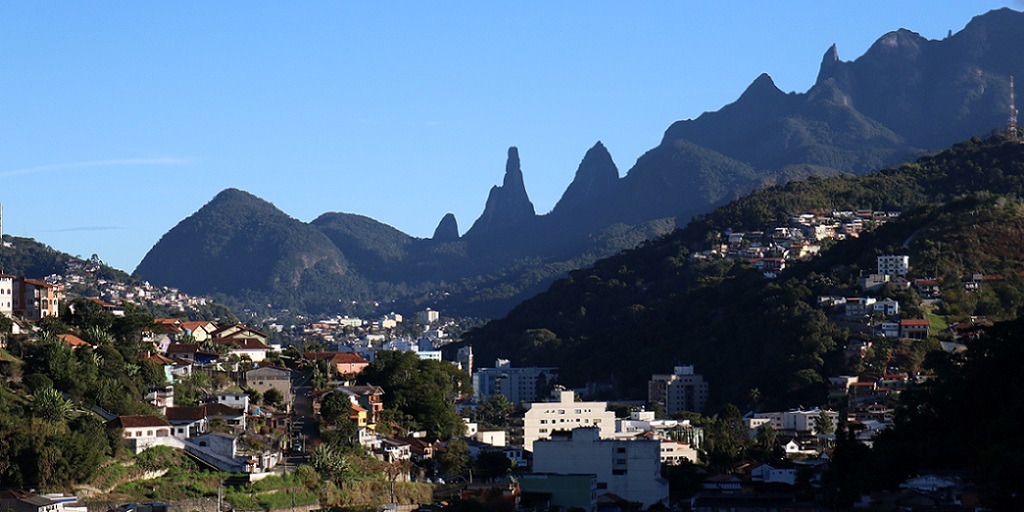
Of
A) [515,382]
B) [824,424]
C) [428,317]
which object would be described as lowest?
[824,424]

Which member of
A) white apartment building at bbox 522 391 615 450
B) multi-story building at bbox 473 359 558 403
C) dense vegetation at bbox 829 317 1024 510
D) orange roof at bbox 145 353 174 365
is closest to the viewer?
dense vegetation at bbox 829 317 1024 510

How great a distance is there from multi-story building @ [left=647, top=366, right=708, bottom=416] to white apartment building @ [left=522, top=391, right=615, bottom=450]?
1189 cm

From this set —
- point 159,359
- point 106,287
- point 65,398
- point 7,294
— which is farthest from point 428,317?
point 65,398

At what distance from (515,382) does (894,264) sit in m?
20.1

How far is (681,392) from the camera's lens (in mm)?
84438

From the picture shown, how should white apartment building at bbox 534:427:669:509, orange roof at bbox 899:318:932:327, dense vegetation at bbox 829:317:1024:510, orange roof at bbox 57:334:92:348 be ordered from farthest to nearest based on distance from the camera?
orange roof at bbox 899:318:932:327 → white apartment building at bbox 534:427:669:509 → orange roof at bbox 57:334:92:348 → dense vegetation at bbox 829:317:1024:510

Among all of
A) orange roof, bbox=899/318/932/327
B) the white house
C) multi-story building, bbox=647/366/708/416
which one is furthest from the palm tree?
orange roof, bbox=899/318/932/327

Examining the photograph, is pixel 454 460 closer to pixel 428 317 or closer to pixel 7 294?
pixel 7 294

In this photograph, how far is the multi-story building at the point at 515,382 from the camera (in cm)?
9444

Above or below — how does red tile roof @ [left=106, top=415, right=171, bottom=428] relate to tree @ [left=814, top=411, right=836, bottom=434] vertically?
above

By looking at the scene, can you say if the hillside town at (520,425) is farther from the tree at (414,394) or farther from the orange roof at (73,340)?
the tree at (414,394)

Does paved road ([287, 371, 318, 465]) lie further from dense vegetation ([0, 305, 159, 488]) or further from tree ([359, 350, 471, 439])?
dense vegetation ([0, 305, 159, 488])

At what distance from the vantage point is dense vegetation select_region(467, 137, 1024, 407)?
8275cm

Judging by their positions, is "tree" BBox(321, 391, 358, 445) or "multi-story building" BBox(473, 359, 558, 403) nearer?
"tree" BBox(321, 391, 358, 445)
